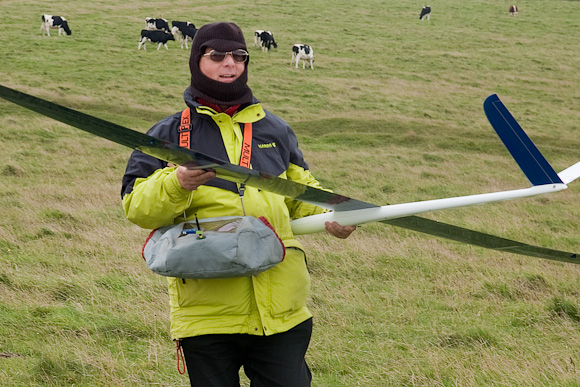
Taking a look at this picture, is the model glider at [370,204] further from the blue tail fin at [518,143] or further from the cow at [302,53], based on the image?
the cow at [302,53]

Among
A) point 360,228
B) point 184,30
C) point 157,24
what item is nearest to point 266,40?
point 184,30

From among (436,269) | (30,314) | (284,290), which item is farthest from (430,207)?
(436,269)

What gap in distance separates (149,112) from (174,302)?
20116 millimetres

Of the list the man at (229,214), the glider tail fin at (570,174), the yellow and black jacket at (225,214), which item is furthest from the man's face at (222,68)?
the glider tail fin at (570,174)

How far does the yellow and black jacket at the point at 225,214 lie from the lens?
9.11 feet

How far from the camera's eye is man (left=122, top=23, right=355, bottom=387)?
109 inches

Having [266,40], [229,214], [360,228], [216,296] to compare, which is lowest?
[266,40]

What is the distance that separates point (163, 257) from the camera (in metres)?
2.65

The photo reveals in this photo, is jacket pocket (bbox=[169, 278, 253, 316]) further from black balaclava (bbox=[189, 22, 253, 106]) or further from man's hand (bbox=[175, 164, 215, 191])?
black balaclava (bbox=[189, 22, 253, 106])

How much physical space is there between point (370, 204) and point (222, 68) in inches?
32.5

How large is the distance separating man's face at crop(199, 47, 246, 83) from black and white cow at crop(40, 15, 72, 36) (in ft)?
110

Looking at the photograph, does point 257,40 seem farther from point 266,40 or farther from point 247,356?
point 247,356

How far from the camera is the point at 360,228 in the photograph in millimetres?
9406

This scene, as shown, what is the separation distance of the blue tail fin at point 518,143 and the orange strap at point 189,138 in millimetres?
1012
